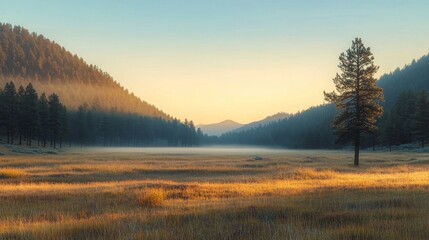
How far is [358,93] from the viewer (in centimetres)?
4206

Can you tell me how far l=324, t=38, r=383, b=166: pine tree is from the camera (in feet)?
136

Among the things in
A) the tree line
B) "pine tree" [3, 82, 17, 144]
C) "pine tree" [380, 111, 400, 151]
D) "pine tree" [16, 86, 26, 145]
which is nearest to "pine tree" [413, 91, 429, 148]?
"pine tree" [380, 111, 400, 151]

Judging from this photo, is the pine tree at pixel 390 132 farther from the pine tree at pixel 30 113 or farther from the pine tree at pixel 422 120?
the pine tree at pixel 30 113

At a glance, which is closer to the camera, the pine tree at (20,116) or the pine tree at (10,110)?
the pine tree at (10,110)

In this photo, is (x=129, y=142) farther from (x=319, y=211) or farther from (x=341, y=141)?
(x=319, y=211)

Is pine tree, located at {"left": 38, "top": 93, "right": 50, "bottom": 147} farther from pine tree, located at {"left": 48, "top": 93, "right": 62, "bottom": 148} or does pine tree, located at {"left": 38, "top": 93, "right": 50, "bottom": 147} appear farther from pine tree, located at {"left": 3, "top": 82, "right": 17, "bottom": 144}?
pine tree, located at {"left": 3, "top": 82, "right": 17, "bottom": 144}

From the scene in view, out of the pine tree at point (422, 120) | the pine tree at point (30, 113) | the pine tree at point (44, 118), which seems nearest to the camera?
the pine tree at point (30, 113)

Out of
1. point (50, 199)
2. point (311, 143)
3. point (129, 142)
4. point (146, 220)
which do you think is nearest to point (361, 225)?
point (146, 220)

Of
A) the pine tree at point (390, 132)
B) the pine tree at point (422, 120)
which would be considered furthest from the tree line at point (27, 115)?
the pine tree at point (422, 120)

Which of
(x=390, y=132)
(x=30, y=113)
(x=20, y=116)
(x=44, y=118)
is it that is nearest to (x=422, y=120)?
(x=390, y=132)

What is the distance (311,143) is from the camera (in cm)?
15375

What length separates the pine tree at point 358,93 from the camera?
136 feet

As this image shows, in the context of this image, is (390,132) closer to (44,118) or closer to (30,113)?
(44,118)

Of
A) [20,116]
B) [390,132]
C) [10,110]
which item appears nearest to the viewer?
[10,110]
